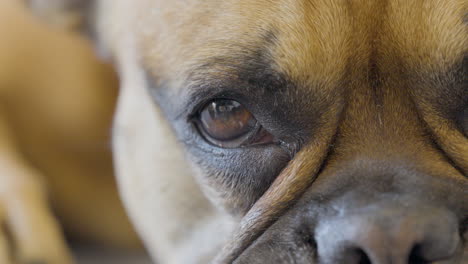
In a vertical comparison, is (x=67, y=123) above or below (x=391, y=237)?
above

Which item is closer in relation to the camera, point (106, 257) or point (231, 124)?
point (231, 124)

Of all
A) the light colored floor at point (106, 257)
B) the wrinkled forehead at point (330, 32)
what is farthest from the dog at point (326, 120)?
the light colored floor at point (106, 257)

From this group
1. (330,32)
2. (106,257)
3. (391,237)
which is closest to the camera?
(391,237)

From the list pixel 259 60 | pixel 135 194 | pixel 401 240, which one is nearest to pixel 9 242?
pixel 135 194

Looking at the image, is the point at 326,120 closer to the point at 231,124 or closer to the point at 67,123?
the point at 231,124

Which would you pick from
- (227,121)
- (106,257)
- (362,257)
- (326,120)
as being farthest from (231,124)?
(106,257)

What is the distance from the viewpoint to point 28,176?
5.25 feet

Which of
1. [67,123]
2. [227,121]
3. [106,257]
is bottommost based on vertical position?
[227,121]

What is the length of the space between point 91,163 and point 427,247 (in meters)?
1.04

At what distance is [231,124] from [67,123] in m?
0.75

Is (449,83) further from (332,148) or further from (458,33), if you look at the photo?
(332,148)

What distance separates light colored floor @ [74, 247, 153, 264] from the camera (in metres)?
1.67

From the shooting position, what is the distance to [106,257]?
5.56 ft

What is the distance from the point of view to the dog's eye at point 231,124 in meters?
1.07
